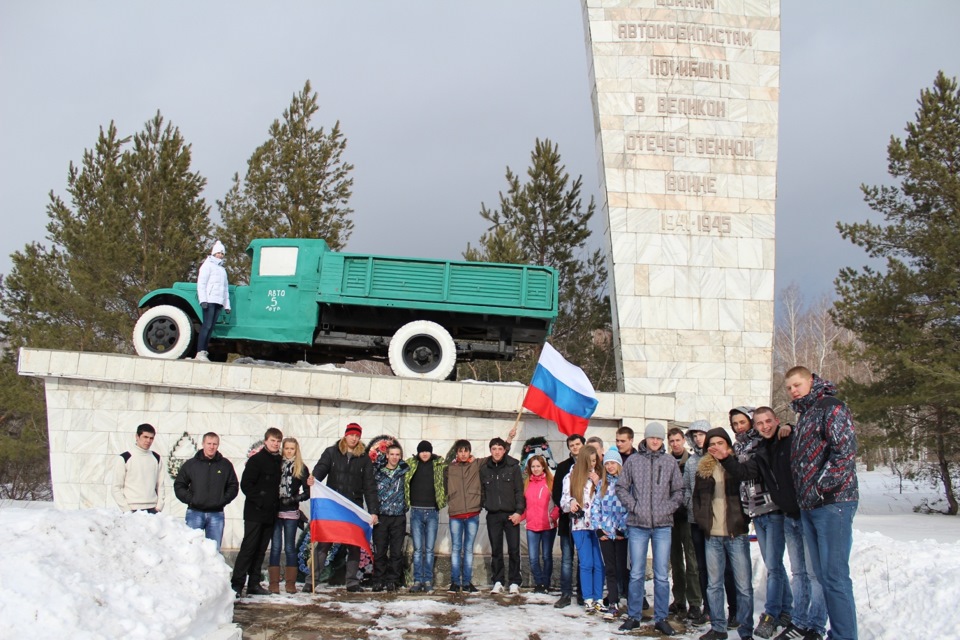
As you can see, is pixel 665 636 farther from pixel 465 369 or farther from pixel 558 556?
pixel 465 369

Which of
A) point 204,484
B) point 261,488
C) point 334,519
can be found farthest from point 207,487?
point 334,519

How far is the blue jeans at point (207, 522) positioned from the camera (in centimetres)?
669

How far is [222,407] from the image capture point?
29.9 feet

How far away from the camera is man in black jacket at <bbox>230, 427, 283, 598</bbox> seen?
21.9ft

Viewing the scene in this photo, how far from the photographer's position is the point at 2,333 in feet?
67.0

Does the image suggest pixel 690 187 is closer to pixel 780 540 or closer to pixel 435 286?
pixel 435 286

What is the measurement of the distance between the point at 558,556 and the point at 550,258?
14288 mm

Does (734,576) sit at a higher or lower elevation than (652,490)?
lower

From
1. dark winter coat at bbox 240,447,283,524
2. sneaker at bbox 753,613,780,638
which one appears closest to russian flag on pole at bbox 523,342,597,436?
dark winter coat at bbox 240,447,283,524

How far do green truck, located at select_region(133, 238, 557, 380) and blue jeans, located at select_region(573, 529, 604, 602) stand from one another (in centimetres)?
376

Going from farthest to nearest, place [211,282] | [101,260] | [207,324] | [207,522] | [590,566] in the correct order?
[101,260] < [207,324] < [211,282] < [207,522] < [590,566]

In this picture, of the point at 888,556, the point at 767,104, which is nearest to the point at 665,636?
the point at 888,556

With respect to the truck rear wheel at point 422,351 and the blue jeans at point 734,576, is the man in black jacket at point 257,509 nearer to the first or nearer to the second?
the truck rear wheel at point 422,351

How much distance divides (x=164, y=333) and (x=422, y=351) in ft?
11.3
